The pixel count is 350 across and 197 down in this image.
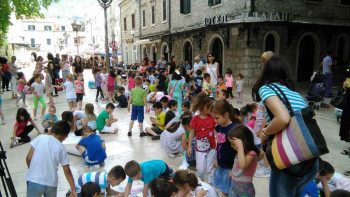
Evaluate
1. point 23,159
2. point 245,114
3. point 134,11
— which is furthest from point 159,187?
point 134,11

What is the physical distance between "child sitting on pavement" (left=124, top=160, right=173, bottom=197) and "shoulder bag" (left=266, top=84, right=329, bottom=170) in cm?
189

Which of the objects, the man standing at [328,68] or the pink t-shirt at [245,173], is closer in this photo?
the pink t-shirt at [245,173]

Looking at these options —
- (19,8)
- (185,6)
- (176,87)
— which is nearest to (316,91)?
(176,87)

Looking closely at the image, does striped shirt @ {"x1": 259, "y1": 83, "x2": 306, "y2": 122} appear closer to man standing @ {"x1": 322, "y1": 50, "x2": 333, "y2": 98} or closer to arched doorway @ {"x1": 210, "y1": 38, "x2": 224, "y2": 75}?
man standing @ {"x1": 322, "y1": 50, "x2": 333, "y2": 98}

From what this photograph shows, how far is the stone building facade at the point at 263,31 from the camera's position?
41.0 ft

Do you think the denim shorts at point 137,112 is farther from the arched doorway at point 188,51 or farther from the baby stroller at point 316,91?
the arched doorway at point 188,51

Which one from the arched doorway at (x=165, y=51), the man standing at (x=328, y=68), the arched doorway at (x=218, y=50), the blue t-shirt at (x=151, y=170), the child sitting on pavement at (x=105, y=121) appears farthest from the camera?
the arched doorway at (x=165, y=51)

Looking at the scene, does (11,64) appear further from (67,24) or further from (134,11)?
(67,24)

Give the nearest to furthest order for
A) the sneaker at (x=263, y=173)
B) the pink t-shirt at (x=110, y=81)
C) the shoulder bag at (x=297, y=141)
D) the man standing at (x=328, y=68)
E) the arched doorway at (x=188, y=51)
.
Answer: the shoulder bag at (x=297, y=141) → the sneaker at (x=263, y=173) → the man standing at (x=328, y=68) → the pink t-shirt at (x=110, y=81) → the arched doorway at (x=188, y=51)

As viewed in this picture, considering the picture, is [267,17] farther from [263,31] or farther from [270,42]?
[270,42]

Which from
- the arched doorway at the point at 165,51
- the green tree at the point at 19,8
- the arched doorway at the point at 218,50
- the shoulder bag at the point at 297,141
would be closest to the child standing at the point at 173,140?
the shoulder bag at the point at 297,141

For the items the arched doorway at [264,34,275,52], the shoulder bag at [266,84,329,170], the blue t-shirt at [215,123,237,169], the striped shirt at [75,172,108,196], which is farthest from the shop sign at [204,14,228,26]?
the shoulder bag at [266,84,329,170]

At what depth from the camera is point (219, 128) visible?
319 cm

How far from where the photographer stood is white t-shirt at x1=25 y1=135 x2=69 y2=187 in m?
2.91
